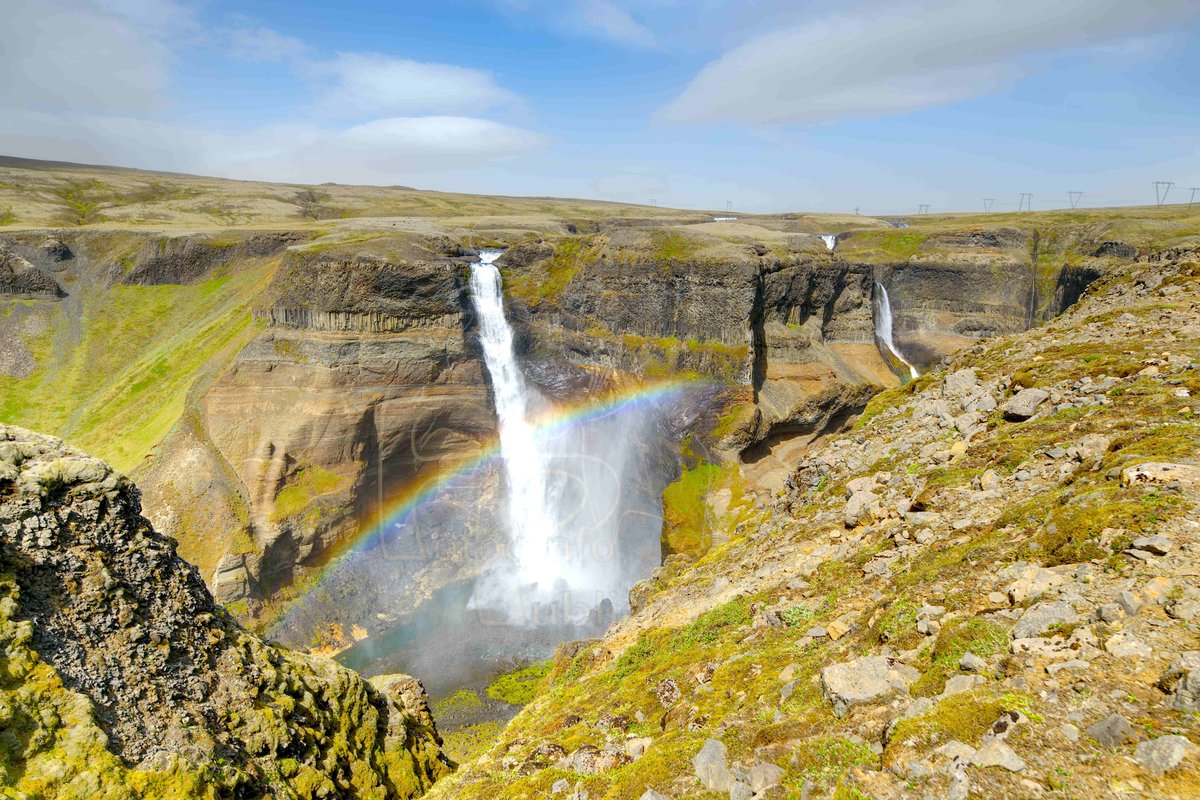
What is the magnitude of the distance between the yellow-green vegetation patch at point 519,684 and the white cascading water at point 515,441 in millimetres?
12007

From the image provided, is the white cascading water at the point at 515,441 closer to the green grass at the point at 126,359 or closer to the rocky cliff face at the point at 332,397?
the rocky cliff face at the point at 332,397

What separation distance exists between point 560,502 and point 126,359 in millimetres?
42984

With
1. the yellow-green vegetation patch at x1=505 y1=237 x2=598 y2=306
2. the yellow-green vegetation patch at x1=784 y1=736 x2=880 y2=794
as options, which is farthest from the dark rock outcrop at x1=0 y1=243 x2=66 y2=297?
the yellow-green vegetation patch at x1=784 y1=736 x2=880 y2=794

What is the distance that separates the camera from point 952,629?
783cm

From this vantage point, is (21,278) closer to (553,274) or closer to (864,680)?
(553,274)

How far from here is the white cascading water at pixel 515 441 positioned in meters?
49.9

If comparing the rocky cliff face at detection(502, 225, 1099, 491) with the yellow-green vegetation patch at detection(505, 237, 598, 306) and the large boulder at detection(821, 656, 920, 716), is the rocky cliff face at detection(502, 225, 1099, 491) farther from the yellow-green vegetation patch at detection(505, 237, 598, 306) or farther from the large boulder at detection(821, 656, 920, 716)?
the large boulder at detection(821, 656, 920, 716)

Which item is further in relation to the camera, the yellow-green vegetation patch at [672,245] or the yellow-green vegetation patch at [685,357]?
the yellow-green vegetation patch at [672,245]

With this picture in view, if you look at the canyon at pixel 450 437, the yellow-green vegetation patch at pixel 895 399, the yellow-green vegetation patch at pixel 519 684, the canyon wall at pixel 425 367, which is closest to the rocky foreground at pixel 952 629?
the canyon at pixel 450 437

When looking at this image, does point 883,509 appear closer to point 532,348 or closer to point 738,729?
point 738,729

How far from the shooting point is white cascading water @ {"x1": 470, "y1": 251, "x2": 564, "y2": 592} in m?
49.9

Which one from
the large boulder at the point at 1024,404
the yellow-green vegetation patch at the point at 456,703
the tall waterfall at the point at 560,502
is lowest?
the yellow-green vegetation patch at the point at 456,703

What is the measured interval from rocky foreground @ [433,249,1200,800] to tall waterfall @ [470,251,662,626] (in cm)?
2690

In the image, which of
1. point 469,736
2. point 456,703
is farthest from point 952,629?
point 456,703
